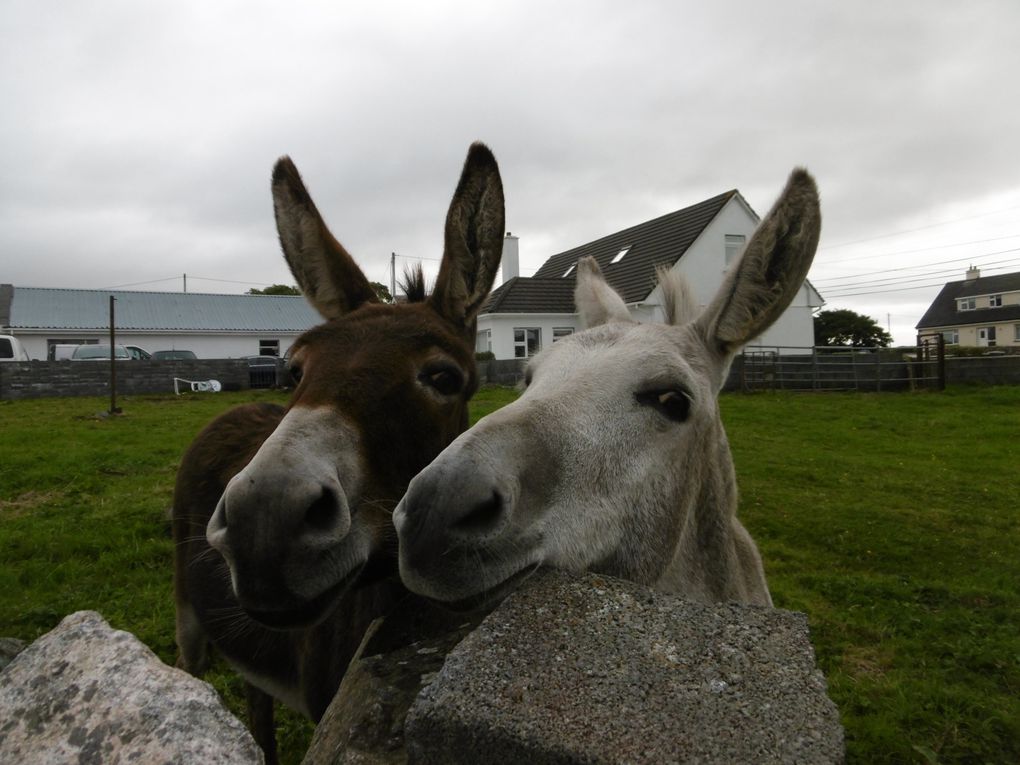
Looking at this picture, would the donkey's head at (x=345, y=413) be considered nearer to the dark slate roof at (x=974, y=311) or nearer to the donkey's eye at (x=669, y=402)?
the donkey's eye at (x=669, y=402)

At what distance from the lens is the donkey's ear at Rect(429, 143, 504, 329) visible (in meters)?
3.24

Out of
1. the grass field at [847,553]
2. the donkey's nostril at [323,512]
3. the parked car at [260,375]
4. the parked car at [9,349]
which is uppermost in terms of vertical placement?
the parked car at [9,349]

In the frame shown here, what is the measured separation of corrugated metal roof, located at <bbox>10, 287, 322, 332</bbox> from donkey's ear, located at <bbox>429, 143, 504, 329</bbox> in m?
38.3

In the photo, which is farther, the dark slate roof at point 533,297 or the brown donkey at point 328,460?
the dark slate roof at point 533,297

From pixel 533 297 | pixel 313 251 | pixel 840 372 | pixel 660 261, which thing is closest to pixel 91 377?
pixel 533 297

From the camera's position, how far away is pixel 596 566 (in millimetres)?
2131

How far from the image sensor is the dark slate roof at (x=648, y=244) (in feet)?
81.4

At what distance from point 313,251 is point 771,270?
218 centimetres

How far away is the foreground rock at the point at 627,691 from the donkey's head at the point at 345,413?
27.9 inches

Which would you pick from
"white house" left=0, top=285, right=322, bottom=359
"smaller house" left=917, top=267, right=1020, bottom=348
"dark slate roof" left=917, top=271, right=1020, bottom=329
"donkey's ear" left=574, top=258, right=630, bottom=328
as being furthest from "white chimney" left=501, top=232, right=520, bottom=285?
"dark slate roof" left=917, top=271, right=1020, bottom=329

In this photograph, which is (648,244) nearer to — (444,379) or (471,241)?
(471,241)

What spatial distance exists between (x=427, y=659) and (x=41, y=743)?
98cm

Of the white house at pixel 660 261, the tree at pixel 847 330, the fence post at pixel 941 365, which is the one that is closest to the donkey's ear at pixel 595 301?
the white house at pixel 660 261

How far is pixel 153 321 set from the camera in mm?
41219
